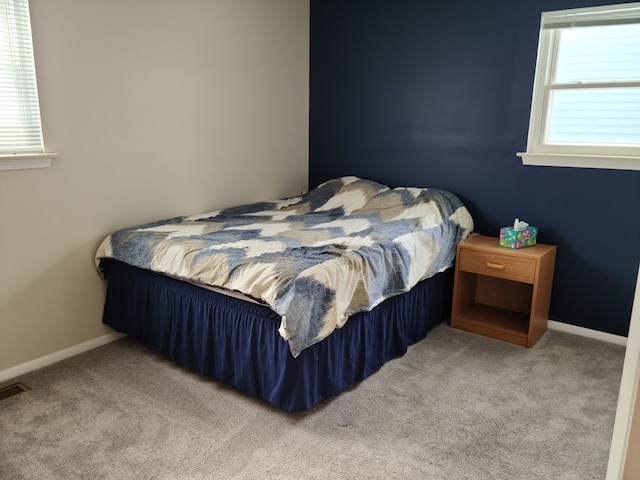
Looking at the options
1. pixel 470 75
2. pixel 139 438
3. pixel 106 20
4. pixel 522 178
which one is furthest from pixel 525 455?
pixel 106 20

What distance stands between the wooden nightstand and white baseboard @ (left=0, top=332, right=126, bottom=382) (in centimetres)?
208

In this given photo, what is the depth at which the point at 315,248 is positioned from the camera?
2443mm

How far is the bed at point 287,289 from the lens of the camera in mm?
2109

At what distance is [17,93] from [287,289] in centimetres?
161

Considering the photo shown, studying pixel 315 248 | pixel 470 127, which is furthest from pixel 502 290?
pixel 315 248

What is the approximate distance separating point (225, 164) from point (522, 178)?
1.94m

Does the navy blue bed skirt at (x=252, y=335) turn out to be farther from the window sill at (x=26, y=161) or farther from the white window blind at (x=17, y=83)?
the white window blind at (x=17, y=83)

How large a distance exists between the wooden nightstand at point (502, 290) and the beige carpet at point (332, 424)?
272 millimetres

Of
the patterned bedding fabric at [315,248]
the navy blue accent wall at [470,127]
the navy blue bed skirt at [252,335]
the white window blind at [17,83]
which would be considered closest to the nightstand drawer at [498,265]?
the patterned bedding fabric at [315,248]

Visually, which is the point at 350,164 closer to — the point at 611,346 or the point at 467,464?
the point at 611,346

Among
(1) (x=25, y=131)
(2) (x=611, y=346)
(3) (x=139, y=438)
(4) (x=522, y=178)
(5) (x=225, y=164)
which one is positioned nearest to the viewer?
(3) (x=139, y=438)

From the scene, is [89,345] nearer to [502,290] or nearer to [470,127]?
[502,290]

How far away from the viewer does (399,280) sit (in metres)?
2.58

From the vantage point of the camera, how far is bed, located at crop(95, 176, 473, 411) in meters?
2.11
